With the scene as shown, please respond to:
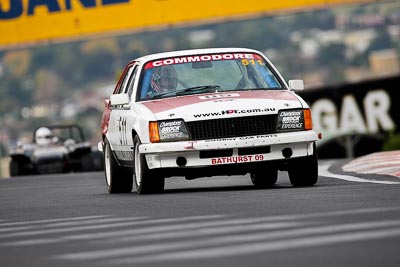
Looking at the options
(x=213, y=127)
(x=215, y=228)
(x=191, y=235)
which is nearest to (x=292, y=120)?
(x=213, y=127)

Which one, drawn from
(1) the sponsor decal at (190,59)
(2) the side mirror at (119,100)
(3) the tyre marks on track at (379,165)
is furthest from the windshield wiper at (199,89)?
(3) the tyre marks on track at (379,165)

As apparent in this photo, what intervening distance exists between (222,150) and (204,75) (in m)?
1.39

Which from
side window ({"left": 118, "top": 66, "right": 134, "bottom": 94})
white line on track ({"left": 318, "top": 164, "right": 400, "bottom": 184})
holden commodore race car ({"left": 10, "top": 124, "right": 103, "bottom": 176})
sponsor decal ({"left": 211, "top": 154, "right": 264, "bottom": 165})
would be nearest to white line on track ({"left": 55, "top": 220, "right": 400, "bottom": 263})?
sponsor decal ({"left": 211, "top": 154, "right": 264, "bottom": 165})

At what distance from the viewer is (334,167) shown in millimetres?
21453

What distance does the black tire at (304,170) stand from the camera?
15766 millimetres

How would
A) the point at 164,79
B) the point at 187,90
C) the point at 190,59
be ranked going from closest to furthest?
1. the point at 187,90
2. the point at 164,79
3. the point at 190,59

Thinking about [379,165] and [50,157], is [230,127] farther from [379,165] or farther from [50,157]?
[50,157]

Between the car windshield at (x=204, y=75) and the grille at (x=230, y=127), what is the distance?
893 millimetres

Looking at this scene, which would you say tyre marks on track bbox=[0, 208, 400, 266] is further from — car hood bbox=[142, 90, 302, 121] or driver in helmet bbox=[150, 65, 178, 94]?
driver in helmet bbox=[150, 65, 178, 94]

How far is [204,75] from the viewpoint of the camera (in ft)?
54.6


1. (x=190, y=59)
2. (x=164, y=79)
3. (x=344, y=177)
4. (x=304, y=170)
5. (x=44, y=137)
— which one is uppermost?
(x=190, y=59)

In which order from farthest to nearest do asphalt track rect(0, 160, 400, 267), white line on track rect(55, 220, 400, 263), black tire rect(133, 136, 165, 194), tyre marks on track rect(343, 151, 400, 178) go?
tyre marks on track rect(343, 151, 400, 178) < black tire rect(133, 136, 165, 194) < white line on track rect(55, 220, 400, 263) < asphalt track rect(0, 160, 400, 267)

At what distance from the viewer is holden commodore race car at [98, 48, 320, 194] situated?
610 inches

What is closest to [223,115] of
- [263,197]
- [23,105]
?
[263,197]
